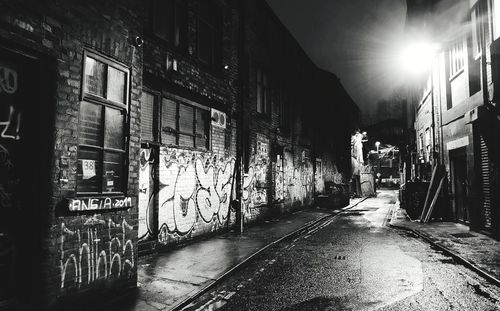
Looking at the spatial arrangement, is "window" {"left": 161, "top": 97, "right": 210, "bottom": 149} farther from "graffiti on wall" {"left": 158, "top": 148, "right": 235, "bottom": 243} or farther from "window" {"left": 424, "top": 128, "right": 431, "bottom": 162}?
"window" {"left": 424, "top": 128, "right": 431, "bottom": 162}

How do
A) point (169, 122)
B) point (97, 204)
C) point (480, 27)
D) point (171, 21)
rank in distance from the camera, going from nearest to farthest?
1. point (97, 204)
2. point (169, 122)
3. point (171, 21)
4. point (480, 27)

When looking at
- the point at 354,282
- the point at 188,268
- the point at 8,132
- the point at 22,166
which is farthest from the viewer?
the point at 188,268

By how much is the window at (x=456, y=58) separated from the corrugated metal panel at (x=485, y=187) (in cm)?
328

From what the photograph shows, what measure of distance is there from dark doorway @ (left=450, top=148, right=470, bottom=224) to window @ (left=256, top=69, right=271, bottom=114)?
24.5 ft

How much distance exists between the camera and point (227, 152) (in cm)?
1050

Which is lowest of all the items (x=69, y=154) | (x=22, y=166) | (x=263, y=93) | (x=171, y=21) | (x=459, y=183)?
(x=459, y=183)

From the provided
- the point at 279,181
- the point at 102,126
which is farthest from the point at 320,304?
the point at 279,181

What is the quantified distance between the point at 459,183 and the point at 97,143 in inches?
488

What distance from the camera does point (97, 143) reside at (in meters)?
4.49

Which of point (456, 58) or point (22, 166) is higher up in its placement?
point (456, 58)

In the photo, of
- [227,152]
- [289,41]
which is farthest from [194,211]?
[289,41]

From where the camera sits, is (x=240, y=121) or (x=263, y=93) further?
(x=263, y=93)

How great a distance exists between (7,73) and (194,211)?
5761mm

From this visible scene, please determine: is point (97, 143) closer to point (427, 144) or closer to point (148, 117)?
point (148, 117)
